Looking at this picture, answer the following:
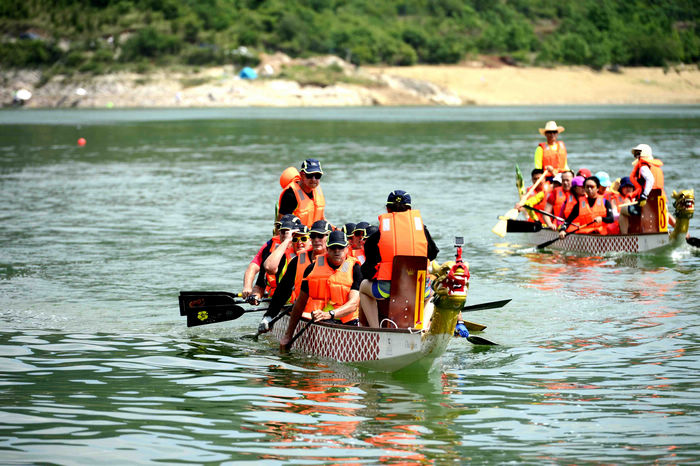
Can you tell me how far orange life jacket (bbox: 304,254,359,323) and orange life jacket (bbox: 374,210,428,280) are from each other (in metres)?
0.98

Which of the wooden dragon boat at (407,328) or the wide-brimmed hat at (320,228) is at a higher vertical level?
the wide-brimmed hat at (320,228)

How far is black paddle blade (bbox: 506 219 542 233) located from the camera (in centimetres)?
Result: 2500

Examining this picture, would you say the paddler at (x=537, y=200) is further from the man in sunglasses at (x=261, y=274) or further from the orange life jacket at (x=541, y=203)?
the man in sunglasses at (x=261, y=274)

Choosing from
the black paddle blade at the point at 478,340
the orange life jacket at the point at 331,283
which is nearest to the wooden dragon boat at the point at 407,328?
the orange life jacket at the point at 331,283

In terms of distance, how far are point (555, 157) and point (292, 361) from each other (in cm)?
1384

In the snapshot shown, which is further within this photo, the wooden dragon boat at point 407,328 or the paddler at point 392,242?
the paddler at point 392,242

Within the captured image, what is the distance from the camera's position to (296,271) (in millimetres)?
14375

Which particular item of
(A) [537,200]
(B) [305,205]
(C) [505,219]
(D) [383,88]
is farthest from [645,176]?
(D) [383,88]

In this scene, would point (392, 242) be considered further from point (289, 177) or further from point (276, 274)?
point (289, 177)

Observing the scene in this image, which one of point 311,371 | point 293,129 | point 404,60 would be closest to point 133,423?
point 311,371

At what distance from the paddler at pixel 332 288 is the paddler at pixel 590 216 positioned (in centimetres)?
1088

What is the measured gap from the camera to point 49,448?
1059 cm

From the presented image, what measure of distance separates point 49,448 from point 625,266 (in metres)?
14.8

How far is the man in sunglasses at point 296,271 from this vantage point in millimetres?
13883
